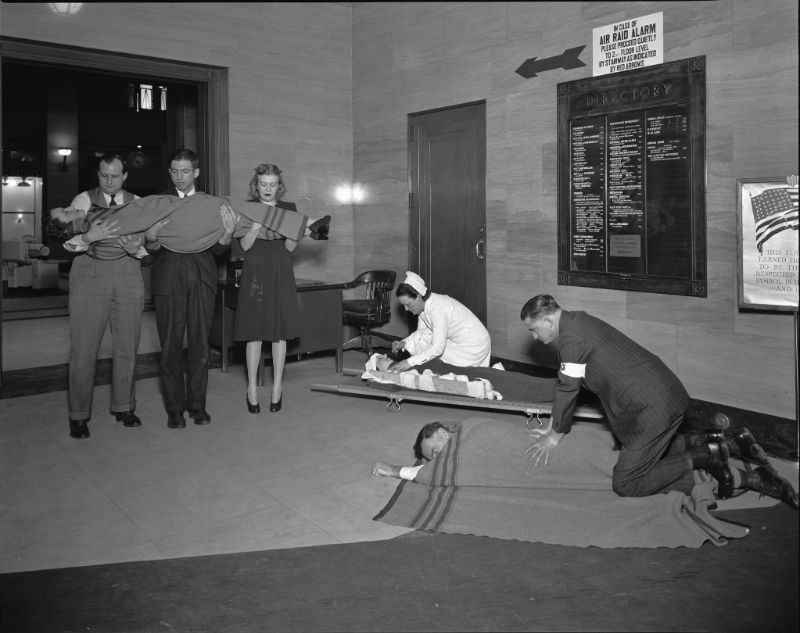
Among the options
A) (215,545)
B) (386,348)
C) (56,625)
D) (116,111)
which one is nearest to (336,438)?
(215,545)

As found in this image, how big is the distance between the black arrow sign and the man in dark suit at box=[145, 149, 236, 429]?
8.52ft

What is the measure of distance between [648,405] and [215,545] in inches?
77.3

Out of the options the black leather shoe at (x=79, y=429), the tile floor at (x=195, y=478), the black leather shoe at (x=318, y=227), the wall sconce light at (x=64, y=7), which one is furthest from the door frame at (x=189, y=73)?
the black leather shoe at (x=79, y=429)

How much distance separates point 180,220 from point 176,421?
1.29m

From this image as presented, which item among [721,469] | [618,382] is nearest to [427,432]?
[618,382]

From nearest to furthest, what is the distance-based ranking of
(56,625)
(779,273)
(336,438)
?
(56,625) < (779,273) < (336,438)

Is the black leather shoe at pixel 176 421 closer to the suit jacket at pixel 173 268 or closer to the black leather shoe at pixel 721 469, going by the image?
the suit jacket at pixel 173 268

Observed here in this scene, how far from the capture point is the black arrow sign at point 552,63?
579 centimetres

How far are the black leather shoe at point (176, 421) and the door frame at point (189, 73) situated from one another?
112 inches

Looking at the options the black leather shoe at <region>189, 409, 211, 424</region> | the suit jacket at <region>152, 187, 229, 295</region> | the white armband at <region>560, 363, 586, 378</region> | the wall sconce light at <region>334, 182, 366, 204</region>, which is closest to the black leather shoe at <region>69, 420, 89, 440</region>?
the black leather shoe at <region>189, 409, 211, 424</region>

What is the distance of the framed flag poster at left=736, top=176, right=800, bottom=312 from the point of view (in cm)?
442

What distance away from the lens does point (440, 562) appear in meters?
3.17

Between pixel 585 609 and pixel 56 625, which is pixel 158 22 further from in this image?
pixel 585 609

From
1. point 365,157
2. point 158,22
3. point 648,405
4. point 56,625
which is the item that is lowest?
point 56,625
